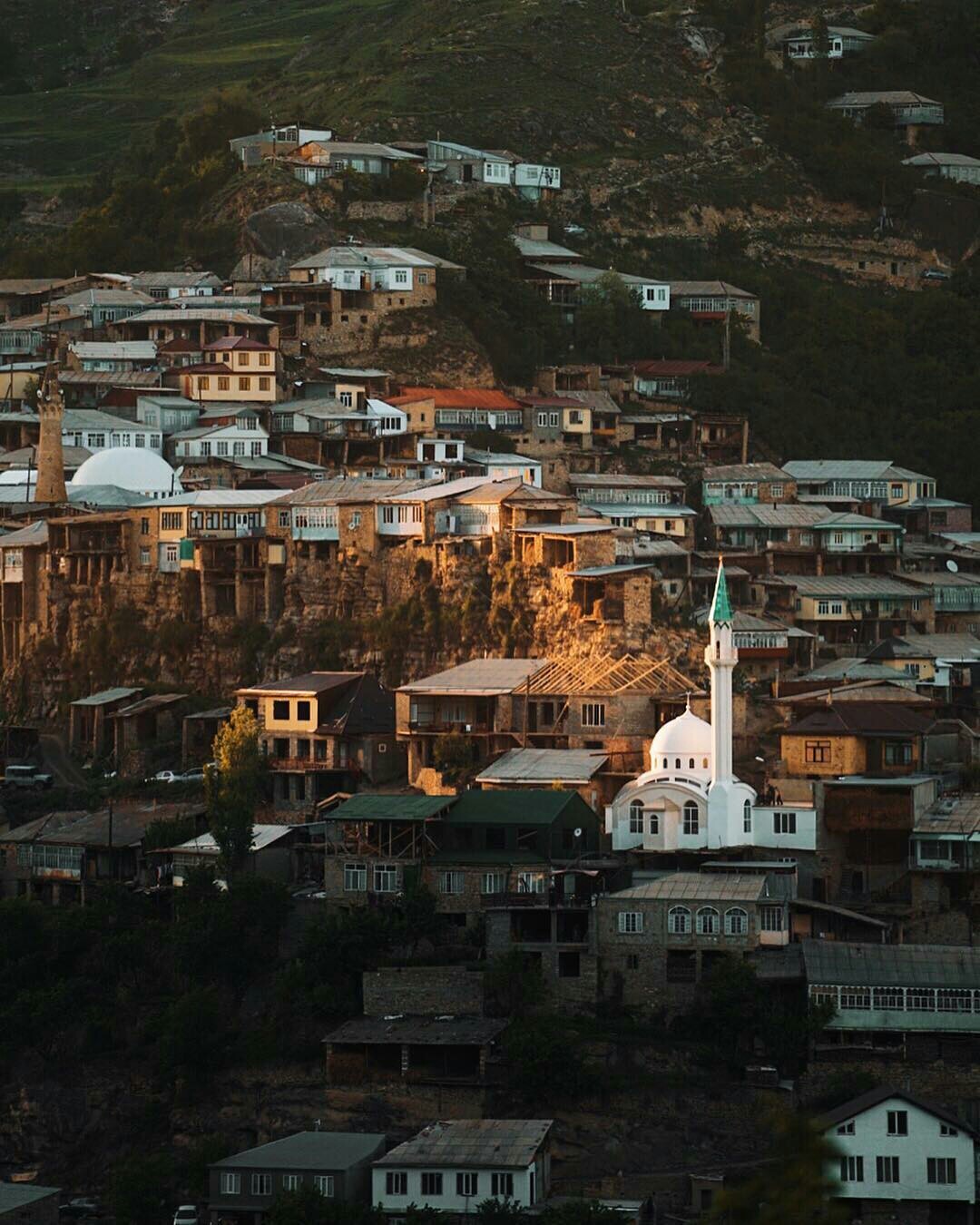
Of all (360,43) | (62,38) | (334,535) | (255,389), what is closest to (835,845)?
(334,535)

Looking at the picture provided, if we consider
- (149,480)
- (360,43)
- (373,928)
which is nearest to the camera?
(373,928)

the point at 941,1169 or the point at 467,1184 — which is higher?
the point at 941,1169

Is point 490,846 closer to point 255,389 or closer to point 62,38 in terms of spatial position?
point 255,389

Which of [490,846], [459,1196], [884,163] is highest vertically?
[884,163]

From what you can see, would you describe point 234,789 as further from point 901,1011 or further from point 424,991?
point 901,1011

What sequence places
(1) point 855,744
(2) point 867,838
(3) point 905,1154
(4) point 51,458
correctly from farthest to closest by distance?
1. (4) point 51,458
2. (1) point 855,744
3. (2) point 867,838
4. (3) point 905,1154

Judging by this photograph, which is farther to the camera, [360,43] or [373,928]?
[360,43]

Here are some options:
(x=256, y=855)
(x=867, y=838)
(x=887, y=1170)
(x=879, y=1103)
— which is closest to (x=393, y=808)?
(x=256, y=855)
